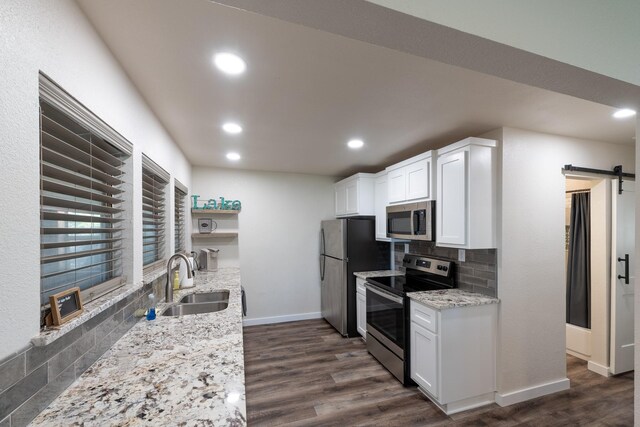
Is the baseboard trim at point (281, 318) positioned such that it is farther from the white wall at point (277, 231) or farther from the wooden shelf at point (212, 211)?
the wooden shelf at point (212, 211)

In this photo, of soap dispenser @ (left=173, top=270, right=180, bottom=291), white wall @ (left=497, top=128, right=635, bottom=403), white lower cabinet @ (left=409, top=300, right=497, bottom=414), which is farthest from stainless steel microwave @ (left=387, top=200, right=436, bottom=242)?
soap dispenser @ (left=173, top=270, right=180, bottom=291)

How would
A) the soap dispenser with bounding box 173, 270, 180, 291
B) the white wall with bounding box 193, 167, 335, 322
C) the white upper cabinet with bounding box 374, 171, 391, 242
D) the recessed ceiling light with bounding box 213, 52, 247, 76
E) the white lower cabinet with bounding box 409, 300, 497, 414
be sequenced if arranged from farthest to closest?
the white wall with bounding box 193, 167, 335, 322 → the white upper cabinet with bounding box 374, 171, 391, 242 → the soap dispenser with bounding box 173, 270, 180, 291 → the white lower cabinet with bounding box 409, 300, 497, 414 → the recessed ceiling light with bounding box 213, 52, 247, 76

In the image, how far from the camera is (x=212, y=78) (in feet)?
5.08

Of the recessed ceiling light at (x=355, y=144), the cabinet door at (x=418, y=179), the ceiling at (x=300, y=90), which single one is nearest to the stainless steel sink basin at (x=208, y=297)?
the ceiling at (x=300, y=90)

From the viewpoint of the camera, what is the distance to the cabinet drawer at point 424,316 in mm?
2227

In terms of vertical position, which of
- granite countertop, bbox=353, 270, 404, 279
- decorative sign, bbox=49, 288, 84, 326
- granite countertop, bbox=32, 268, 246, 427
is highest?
decorative sign, bbox=49, 288, 84, 326

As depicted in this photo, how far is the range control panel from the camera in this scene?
2795 mm

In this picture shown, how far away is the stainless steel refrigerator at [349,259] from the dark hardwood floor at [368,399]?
0.60 meters

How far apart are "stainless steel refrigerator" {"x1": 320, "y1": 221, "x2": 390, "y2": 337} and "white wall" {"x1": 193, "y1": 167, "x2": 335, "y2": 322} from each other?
1.83ft

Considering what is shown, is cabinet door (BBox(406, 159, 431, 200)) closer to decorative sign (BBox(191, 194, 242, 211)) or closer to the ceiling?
the ceiling

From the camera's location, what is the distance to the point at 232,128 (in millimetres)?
2398

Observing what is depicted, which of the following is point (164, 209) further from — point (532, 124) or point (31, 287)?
point (532, 124)

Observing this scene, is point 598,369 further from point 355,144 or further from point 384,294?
point 355,144

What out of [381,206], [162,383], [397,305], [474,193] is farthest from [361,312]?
[162,383]
